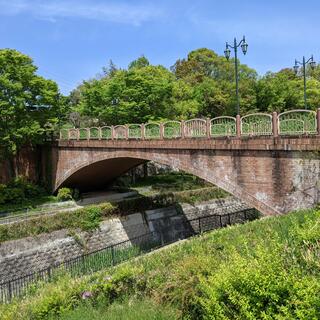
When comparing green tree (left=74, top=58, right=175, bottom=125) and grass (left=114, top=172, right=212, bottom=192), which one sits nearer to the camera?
green tree (left=74, top=58, right=175, bottom=125)

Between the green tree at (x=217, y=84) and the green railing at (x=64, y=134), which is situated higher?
the green tree at (x=217, y=84)

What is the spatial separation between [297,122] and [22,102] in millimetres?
18537

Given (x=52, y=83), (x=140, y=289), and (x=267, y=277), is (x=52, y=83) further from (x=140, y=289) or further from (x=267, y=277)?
(x=267, y=277)

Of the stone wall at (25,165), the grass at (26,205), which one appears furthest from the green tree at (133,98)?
the grass at (26,205)

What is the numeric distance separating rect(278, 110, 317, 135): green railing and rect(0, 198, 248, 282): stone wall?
40.2ft

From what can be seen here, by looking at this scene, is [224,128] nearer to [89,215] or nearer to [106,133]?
[106,133]

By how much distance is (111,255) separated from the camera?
1850 cm

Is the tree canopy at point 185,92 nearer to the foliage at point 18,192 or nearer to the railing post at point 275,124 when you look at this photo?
the foliage at point 18,192

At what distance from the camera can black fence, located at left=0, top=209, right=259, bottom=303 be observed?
15.0 m

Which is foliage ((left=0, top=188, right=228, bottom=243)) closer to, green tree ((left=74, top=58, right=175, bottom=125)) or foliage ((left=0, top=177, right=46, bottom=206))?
foliage ((left=0, top=177, right=46, bottom=206))

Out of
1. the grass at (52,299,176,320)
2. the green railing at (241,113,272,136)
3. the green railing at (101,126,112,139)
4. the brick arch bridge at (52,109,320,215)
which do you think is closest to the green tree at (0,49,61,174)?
the green railing at (101,126,112,139)

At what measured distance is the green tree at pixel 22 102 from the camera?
2453 cm

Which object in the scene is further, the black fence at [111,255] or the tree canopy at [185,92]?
the tree canopy at [185,92]

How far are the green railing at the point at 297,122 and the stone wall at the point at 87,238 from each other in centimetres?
1225
